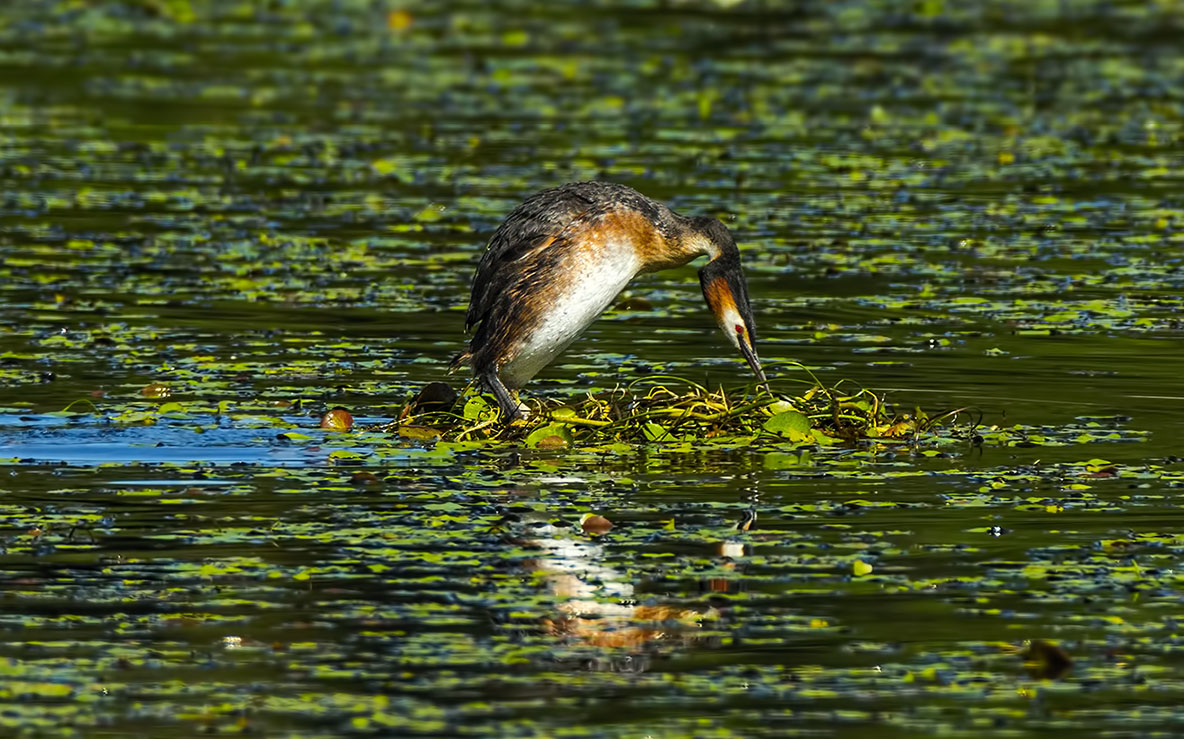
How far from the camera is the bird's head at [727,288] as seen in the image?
11.2m

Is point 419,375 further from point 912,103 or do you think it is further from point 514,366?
point 912,103

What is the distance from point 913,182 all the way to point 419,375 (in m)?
8.08

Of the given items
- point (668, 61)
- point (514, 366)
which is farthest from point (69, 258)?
point (668, 61)

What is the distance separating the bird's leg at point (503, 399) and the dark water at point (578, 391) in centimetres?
23

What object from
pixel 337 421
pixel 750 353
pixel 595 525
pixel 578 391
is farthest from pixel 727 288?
pixel 595 525

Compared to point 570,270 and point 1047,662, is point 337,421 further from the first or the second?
point 1047,662

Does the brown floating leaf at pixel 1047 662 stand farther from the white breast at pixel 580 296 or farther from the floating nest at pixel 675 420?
the white breast at pixel 580 296

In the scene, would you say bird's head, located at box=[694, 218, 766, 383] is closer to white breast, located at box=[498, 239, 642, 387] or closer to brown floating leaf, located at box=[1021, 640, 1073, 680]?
white breast, located at box=[498, 239, 642, 387]

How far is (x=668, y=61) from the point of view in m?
27.9

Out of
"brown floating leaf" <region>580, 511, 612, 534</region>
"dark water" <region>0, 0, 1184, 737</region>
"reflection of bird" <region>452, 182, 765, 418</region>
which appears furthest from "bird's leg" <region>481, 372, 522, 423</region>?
"brown floating leaf" <region>580, 511, 612, 534</region>

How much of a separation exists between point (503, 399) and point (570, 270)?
745 mm

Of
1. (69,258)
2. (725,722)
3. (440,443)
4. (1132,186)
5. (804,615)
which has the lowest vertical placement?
(725,722)

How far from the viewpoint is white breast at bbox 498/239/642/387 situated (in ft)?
35.4

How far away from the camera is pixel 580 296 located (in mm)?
10836
